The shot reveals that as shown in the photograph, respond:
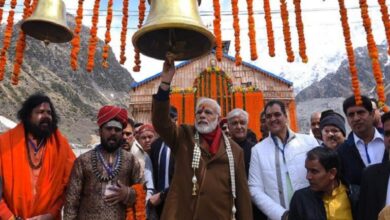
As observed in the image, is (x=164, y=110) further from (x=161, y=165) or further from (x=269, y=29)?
(x=269, y=29)

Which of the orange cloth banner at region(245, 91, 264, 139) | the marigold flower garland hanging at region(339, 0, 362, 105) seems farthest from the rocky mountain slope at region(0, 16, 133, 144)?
the marigold flower garland hanging at region(339, 0, 362, 105)

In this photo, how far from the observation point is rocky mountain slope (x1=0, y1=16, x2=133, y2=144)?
1453 inches

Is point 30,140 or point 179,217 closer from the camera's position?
point 179,217

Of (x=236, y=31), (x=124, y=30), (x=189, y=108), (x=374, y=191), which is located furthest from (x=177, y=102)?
(x=374, y=191)

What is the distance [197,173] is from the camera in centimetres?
306

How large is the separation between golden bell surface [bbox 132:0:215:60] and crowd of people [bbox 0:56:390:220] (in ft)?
1.51

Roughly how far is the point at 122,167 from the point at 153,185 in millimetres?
547

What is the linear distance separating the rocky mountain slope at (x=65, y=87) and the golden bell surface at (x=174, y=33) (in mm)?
25847

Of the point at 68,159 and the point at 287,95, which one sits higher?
the point at 287,95

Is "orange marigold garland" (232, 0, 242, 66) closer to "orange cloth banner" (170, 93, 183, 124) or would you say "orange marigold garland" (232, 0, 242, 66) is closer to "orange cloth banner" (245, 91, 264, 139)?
"orange cloth banner" (245, 91, 264, 139)

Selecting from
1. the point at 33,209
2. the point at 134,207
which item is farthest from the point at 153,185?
the point at 33,209

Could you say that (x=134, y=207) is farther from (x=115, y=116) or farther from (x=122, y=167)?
(x=115, y=116)

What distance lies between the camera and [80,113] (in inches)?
1918

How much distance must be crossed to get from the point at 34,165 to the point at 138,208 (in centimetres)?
105
